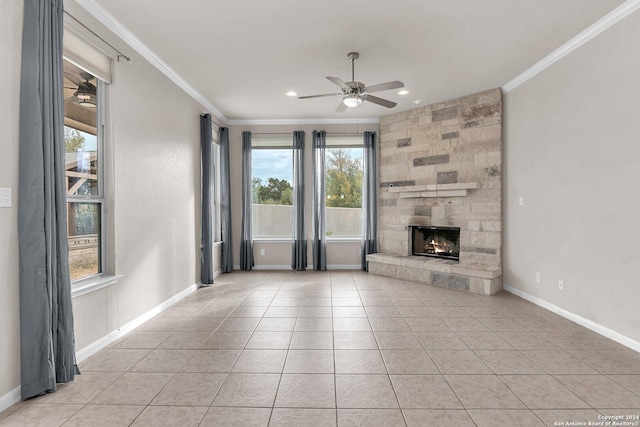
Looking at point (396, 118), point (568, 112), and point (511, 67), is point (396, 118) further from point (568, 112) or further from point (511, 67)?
point (568, 112)

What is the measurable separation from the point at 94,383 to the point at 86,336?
0.56m

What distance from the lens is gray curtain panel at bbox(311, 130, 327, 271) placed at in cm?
641

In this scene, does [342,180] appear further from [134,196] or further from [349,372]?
[349,372]

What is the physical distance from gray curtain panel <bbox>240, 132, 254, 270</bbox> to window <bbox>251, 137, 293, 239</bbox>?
0.17 metres

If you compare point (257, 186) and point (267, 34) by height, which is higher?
point (267, 34)

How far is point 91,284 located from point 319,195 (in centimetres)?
424

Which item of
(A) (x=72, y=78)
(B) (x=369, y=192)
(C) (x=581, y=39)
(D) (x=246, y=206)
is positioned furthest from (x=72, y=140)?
(C) (x=581, y=39)

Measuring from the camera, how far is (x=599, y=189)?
3.21 metres

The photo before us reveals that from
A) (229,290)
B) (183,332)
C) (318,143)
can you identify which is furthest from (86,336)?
(318,143)

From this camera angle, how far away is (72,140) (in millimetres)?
2775

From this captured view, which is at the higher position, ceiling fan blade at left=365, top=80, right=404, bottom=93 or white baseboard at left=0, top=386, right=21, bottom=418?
ceiling fan blade at left=365, top=80, right=404, bottom=93

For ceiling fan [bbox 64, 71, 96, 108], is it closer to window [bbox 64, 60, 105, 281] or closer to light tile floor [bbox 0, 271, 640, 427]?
window [bbox 64, 60, 105, 281]

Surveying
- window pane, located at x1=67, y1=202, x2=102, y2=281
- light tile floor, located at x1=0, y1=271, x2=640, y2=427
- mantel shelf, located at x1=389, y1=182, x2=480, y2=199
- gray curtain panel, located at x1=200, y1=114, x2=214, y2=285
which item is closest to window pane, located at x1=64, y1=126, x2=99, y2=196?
window pane, located at x1=67, y1=202, x2=102, y2=281

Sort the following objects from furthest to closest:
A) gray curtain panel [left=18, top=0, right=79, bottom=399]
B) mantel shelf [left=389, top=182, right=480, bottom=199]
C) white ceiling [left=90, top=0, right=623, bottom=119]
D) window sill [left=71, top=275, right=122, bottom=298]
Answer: mantel shelf [left=389, top=182, right=480, bottom=199], white ceiling [left=90, top=0, right=623, bottom=119], window sill [left=71, top=275, right=122, bottom=298], gray curtain panel [left=18, top=0, right=79, bottom=399]
